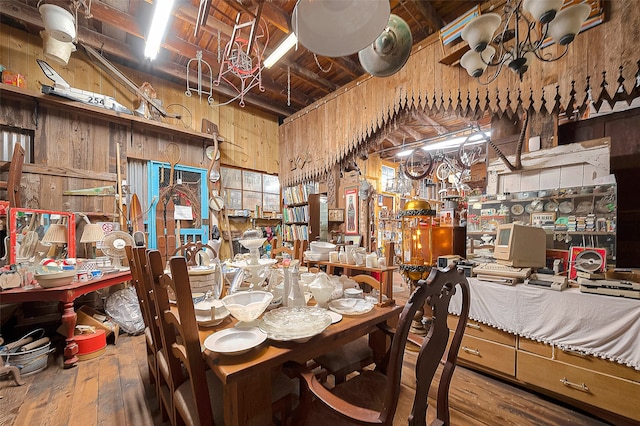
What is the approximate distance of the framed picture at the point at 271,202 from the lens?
491 cm

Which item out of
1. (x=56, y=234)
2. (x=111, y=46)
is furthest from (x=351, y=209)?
(x=111, y=46)

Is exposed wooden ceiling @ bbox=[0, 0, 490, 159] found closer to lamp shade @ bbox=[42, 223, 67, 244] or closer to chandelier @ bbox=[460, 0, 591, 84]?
chandelier @ bbox=[460, 0, 591, 84]

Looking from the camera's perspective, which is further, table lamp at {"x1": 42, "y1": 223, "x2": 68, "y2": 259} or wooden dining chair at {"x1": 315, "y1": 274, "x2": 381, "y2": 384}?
table lamp at {"x1": 42, "y1": 223, "x2": 68, "y2": 259}

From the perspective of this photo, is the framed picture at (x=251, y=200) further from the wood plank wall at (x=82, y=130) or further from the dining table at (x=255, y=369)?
the dining table at (x=255, y=369)

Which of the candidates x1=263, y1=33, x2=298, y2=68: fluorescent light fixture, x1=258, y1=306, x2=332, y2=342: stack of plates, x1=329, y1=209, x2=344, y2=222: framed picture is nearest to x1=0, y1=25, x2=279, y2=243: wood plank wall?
x1=263, y1=33, x2=298, y2=68: fluorescent light fixture

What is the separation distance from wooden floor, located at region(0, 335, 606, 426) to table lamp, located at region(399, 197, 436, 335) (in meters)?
0.78

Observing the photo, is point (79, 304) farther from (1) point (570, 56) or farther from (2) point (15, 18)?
(1) point (570, 56)

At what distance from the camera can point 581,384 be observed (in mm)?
1561

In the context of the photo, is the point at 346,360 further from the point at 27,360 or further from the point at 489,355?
the point at 27,360

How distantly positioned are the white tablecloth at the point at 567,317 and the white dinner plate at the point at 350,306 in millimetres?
1134

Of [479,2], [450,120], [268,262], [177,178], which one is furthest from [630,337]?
[177,178]

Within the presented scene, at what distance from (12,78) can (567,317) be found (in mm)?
5453

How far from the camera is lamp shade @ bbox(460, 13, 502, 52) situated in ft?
4.93

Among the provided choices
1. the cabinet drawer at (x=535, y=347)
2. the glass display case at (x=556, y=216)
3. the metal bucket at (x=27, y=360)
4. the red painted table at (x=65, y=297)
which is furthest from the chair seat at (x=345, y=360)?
the metal bucket at (x=27, y=360)
